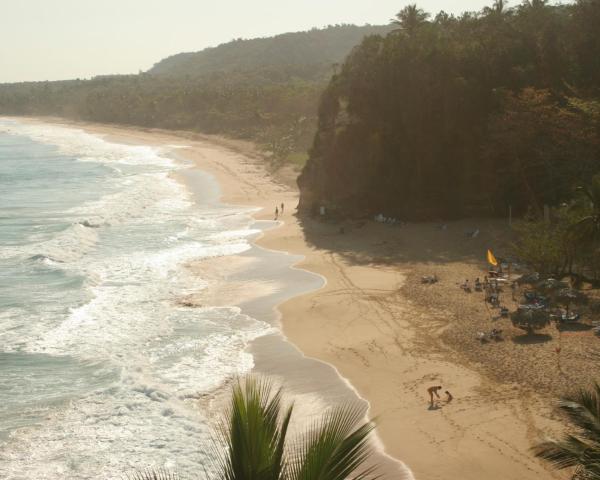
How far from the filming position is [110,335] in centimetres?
2220

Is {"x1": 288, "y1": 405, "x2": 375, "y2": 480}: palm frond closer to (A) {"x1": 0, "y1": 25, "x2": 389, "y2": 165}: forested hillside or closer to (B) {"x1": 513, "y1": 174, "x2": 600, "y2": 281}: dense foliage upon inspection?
(B) {"x1": 513, "y1": 174, "x2": 600, "y2": 281}: dense foliage

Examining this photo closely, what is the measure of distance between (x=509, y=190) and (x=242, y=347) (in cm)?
1818

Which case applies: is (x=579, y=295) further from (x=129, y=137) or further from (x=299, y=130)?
(x=129, y=137)

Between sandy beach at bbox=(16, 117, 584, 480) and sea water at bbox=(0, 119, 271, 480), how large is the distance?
6.35ft

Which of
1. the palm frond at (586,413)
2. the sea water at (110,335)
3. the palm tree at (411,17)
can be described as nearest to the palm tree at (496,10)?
the palm tree at (411,17)

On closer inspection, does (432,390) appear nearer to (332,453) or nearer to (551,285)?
(551,285)

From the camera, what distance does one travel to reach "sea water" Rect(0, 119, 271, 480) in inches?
607

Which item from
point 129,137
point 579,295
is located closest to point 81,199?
point 579,295

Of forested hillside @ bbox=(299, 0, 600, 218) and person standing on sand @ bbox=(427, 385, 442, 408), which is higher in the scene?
forested hillside @ bbox=(299, 0, 600, 218)

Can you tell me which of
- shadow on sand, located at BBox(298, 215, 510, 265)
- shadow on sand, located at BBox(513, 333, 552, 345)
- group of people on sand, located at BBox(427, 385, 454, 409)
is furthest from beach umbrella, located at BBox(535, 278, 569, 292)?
group of people on sand, located at BBox(427, 385, 454, 409)

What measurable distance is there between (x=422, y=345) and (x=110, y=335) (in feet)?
31.0

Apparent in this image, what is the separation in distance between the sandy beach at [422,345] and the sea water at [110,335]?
194 cm

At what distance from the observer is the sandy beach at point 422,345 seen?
14.9 meters

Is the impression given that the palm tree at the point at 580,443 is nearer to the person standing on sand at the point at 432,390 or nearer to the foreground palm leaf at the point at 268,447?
the foreground palm leaf at the point at 268,447
